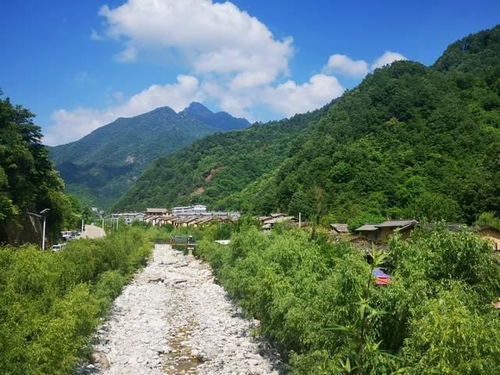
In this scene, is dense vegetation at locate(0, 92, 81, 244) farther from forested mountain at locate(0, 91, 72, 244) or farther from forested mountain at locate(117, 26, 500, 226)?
forested mountain at locate(117, 26, 500, 226)

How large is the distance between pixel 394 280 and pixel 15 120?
37428mm

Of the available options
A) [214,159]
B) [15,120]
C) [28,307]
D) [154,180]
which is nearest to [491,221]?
[28,307]

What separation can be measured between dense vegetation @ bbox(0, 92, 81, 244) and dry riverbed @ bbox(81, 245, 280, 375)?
1074 centimetres

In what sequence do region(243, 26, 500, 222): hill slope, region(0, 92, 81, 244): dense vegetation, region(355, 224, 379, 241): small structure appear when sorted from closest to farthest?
region(0, 92, 81, 244): dense vegetation, region(355, 224, 379, 241): small structure, region(243, 26, 500, 222): hill slope

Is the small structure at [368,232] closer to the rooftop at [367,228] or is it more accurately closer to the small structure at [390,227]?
the rooftop at [367,228]

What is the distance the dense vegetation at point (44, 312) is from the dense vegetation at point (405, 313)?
695cm

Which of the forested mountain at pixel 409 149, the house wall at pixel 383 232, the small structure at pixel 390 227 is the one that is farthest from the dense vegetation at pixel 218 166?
the small structure at pixel 390 227

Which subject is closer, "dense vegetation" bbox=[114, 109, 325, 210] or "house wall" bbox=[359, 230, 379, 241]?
"house wall" bbox=[359, 230, 379, 241]

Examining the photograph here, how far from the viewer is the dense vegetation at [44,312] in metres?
11.4

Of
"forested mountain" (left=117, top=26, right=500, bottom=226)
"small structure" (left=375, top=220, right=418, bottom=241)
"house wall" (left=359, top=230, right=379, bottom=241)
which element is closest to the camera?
"small structure" (left=375, top=220, right=418, bottom=241)

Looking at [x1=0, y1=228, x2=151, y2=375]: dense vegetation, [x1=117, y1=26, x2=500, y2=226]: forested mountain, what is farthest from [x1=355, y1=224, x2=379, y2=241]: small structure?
[x1=0, y1=228, x2=151, y2=375]: dense vegetation

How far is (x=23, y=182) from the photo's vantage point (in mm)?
35625

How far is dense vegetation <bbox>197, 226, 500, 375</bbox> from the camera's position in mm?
8312

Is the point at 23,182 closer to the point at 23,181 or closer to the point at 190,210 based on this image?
the point at 23,181
